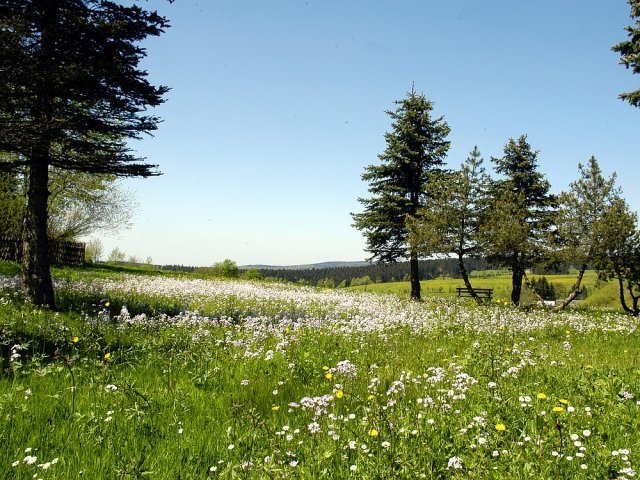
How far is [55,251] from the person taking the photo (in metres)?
33.0

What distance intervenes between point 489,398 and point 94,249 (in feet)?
194

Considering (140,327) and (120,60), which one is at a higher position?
(120,60)

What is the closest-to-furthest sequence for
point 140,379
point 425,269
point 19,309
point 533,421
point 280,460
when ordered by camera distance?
point 280,460 → point 533,421 → point 140,379 → point 19,309 → point 425,269

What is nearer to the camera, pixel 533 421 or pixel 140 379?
pixel 533 421

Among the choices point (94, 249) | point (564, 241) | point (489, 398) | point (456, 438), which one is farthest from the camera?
point (94, 249)

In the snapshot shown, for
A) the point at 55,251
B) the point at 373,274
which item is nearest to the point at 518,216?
the point at 55,251

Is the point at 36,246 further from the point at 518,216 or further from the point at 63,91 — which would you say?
the point at 518,216

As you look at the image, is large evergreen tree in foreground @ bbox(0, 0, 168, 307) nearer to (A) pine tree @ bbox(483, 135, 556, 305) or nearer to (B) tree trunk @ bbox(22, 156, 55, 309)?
(B) tree trunk @ bbox(22, 156, 55, 309)

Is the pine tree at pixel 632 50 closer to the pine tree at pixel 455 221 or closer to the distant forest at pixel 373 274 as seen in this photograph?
the pine tree at pixel 455 221

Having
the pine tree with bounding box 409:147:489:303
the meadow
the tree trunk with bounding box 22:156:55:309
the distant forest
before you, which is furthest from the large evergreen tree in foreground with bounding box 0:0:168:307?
Answer: the distant forest

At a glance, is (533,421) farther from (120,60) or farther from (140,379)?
(120,60)

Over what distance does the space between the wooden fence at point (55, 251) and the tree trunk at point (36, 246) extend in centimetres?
2125

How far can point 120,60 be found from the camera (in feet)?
31.0

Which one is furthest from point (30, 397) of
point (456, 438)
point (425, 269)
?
point (425, 269)
